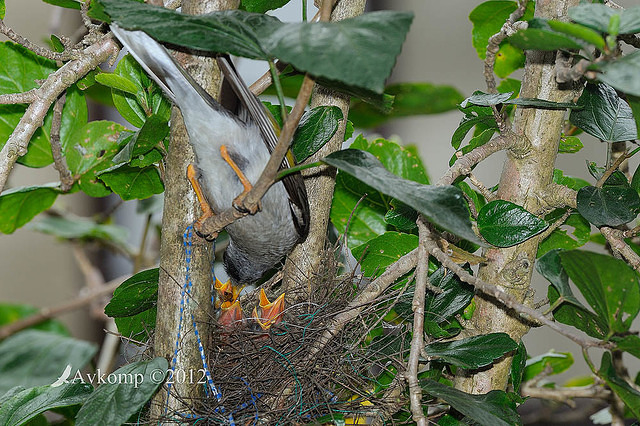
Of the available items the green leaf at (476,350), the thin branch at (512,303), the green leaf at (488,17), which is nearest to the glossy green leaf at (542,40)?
the thin branch at (512,303)

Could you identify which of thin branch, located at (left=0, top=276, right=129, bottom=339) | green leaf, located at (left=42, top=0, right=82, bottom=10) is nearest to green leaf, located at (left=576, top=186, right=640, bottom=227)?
green leaf, located at (left=42, top=0, right=82, bottom=10)

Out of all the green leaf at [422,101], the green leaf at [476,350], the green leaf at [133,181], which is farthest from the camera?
the green leaf at [422,101]

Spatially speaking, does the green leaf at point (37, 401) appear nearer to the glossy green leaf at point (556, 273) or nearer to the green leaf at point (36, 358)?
the glossy green leaf at point (556, 273)

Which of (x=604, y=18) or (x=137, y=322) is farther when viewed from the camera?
(x=137, y=322)

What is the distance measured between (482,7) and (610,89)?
1.24ft

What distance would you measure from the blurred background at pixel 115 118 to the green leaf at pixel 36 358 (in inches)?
36.6

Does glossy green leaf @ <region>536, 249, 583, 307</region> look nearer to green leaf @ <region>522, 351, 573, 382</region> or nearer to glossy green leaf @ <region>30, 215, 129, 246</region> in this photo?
green leaf @ <region>522, 351, 573, 382</region>

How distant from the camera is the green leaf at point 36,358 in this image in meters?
1.90

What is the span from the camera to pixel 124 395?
2.89 feet

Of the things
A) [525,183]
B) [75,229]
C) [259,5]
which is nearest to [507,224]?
[525,183]

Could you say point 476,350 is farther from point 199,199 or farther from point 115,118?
point 115,118

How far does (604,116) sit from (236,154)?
2.31 feet

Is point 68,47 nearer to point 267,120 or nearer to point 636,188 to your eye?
point 267,120

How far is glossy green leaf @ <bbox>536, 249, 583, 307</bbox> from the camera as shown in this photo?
834 millimetres
